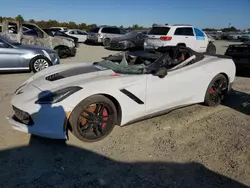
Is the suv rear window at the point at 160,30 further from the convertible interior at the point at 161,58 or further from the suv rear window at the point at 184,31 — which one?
the convertible interior at the point at 161,58

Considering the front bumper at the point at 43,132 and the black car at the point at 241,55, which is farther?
the black car at the point at 241,55

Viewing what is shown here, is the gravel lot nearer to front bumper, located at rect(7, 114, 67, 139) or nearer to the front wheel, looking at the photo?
front bumper, located at rect(7, 114, 67, 139)

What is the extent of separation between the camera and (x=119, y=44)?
14.7m

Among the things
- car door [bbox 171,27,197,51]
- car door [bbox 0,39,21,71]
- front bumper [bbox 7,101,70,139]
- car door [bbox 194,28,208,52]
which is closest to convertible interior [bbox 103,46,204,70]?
front bumper [bbox 7,101,70,139]

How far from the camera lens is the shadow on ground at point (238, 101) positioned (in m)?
4.62

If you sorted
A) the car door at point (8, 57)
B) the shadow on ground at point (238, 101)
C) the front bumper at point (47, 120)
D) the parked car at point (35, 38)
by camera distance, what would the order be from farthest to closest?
the parked car at point (35, 38) → the car door at point (8, 57) → the shadow on ground at point (238, 101) → the front bumper at point (47, 120)

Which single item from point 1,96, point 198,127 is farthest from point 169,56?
point 1,96

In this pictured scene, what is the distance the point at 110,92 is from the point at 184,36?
30.3ft

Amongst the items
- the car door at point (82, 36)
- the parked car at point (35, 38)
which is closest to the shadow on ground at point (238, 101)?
the parked car at point (35, 38)

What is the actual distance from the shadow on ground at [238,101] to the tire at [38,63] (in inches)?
222

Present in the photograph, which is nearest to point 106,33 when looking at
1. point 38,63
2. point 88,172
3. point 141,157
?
point 38,63

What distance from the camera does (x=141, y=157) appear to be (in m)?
2.89

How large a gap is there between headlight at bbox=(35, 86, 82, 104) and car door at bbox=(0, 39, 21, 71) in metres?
4.80

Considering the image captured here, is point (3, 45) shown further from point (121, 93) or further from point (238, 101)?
point (238, 101)
